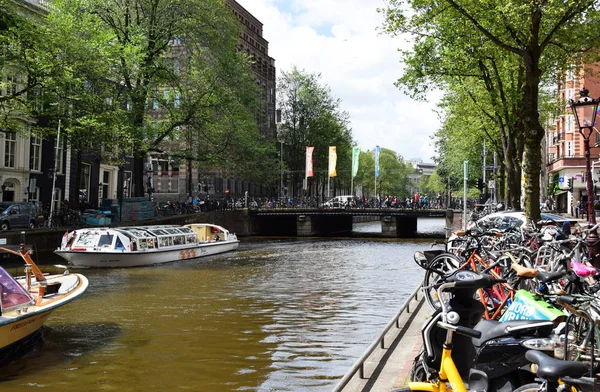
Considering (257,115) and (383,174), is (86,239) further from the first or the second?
(383,174)

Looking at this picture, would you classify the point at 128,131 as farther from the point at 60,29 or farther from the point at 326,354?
the point at 326,354

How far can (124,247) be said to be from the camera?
28828 mm

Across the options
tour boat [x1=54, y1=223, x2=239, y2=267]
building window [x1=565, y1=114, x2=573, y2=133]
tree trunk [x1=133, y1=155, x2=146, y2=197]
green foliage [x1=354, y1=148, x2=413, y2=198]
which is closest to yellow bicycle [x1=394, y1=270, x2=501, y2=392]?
tour boat [x1=54, y1=223, x2=239, y2=267]

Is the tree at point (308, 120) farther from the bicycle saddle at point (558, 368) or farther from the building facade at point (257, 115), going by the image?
the bicycle saddle at point (558, 368)

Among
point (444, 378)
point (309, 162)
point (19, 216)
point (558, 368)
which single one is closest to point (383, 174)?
point (309, 162)

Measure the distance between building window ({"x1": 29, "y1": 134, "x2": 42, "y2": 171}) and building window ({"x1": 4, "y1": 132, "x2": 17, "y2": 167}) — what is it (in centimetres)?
148

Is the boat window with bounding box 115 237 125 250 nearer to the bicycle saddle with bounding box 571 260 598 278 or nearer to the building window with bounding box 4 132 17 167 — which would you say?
the building window with bounding box 4 132 17 167

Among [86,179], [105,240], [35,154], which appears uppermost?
[35,154]

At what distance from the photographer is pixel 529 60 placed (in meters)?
17.3

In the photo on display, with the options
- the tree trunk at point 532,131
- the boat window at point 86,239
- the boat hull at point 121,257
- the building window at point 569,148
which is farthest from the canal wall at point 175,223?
the tree trunk at point 532,131

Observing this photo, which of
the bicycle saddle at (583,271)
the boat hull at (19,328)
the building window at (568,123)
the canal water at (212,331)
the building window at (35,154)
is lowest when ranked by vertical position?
the canal water at (212,331)

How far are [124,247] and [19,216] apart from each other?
8.16 meters

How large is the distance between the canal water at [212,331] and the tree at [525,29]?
5920 mm

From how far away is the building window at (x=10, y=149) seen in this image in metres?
40.7
